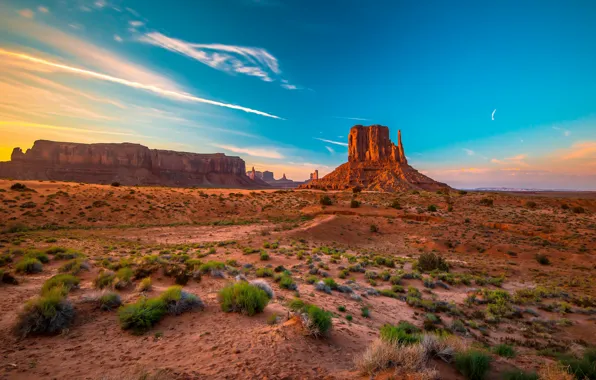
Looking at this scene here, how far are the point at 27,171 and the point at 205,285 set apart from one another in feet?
489

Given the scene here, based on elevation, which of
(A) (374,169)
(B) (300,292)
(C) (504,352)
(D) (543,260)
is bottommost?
(D) (543,260)

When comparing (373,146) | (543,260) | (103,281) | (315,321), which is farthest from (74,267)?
(373,146)

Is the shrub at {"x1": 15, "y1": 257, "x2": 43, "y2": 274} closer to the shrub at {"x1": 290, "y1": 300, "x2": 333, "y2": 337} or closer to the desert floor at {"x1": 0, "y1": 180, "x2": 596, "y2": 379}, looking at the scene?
the desert floor at {"x1": 0, "y1": 180, "x2": 596, "y2": 379}

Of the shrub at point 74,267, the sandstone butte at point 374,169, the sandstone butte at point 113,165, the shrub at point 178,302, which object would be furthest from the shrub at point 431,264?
the sandstone butte at point 113,165

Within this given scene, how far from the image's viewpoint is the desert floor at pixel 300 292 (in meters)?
4.49

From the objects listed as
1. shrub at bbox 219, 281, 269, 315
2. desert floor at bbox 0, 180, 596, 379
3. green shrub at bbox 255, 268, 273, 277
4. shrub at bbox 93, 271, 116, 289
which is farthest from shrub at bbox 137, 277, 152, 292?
green shrub at bbox 255, 268, 273, 277

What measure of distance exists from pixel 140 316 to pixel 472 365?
672 cm

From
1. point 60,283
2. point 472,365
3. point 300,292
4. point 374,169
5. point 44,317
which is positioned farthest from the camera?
point 374,169

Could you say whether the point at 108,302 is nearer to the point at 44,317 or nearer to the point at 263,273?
the point at 44,317

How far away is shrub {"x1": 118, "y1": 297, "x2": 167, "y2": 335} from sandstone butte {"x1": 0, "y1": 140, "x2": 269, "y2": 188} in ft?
397

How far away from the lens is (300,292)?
9.75 meters

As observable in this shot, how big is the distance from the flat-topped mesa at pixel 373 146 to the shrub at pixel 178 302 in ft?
383

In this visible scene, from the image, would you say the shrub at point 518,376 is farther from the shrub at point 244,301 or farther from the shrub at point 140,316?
the shrub at point 140,316

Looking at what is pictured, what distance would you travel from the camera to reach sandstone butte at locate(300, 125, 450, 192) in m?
93.4
